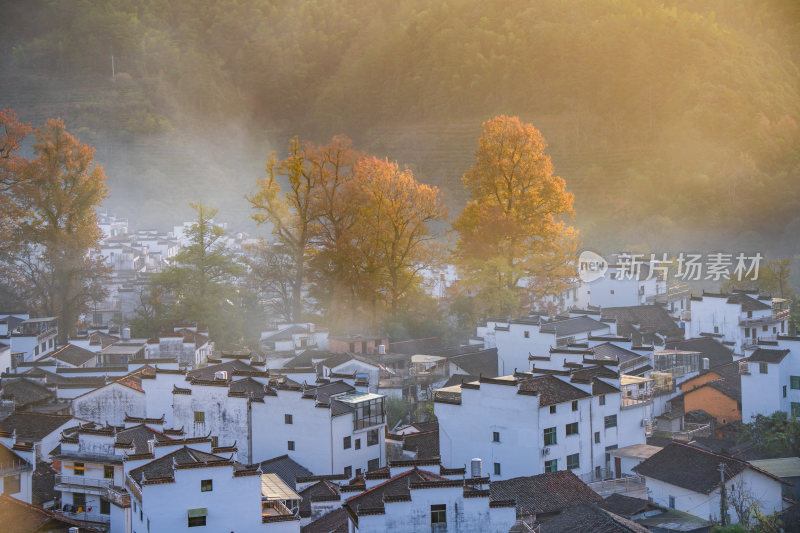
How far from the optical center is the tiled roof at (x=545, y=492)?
13.8 meters

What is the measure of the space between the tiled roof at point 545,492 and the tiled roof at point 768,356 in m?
6.60

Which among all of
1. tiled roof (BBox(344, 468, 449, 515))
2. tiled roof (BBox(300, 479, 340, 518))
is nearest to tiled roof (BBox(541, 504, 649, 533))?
tiled roof (BBox(344, 468, 449, 515))

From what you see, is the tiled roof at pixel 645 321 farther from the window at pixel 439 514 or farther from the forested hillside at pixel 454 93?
the window at pixel 439 514

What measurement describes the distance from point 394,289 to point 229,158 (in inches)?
1360

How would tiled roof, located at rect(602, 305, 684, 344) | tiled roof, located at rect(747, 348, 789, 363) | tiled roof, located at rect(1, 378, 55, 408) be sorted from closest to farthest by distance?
1. tiled roof, located at rect(1, 378, 55, 408)
2. tiled roof, located at rect(747, 348, 789, 363)
3. tiled roof, located at rect(602, 305, 684, 344)

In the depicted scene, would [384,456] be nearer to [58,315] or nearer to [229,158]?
[58,315]

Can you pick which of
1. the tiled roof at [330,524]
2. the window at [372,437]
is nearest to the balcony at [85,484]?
the tiled roof at [330,524]

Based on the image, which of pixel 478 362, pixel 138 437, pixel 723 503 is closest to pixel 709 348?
pixel 478 362

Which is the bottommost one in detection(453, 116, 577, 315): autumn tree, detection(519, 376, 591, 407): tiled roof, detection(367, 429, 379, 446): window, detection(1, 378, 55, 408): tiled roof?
detection(367, 429, 379, 446): window

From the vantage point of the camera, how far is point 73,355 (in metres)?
22.6

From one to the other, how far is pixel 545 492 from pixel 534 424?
1.84m

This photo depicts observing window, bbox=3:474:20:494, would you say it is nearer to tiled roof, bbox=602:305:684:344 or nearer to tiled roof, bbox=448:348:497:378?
tiled roof, bbox=448:348:497:378

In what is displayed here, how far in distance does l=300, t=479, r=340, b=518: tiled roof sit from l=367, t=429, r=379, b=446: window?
1.96 m

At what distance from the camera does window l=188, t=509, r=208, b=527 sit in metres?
12.2
